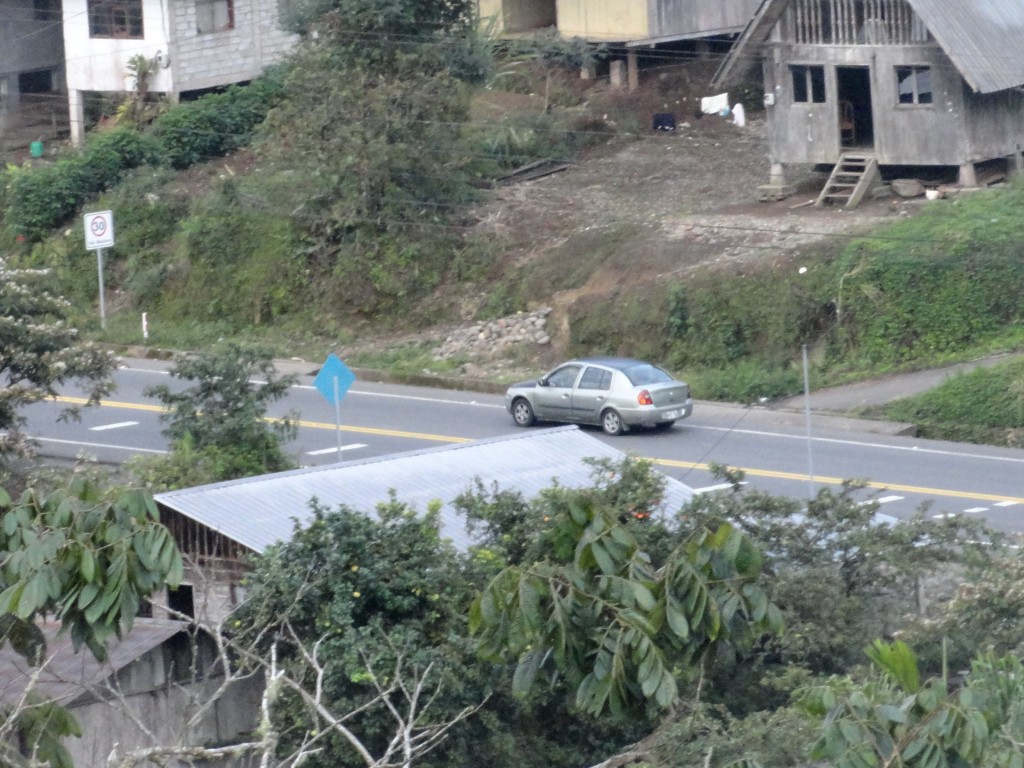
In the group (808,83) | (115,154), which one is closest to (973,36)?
(808,83)

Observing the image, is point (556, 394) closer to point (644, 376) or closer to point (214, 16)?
point (644, 376)

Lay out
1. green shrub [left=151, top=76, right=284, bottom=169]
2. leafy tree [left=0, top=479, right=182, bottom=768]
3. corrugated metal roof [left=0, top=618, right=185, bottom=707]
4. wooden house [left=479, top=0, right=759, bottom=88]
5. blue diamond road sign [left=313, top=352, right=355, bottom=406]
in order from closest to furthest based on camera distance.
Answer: leafy tree [left=0, top=479, right=182, bottom=768] < corrugated metal roof [left=0, top=618, right=185, bottom=707] < blue diamond road sign [left=313, top=352, right=355, bottom=406] < green shrub [left=151, top=76, right=284, bottom=169] < wooden house [left=479, top=0, right=759, bottom=88]

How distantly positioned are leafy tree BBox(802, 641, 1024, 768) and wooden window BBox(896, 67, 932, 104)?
91.3ft

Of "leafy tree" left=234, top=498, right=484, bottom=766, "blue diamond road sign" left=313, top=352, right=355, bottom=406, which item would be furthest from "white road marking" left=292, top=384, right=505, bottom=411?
"leafy tree" left=234, top=498, right=484, bottom=766

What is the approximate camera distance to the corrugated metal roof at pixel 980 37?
32188mm

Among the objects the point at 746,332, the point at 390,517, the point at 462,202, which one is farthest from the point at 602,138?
the point at 390,517

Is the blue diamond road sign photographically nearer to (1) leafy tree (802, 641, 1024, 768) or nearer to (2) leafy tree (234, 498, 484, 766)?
(2) leafy tree (234, 498, 484, 766)

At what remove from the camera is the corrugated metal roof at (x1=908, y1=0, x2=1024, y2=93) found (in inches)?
1267

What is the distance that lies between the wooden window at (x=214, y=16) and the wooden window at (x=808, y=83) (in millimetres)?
17328

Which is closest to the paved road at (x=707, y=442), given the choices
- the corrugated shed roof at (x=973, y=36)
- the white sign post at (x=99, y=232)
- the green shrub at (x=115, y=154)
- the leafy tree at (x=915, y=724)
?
the white sign post at (x=99, y=232)

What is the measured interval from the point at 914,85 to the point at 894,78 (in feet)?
1.60

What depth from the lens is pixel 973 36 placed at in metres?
33.2

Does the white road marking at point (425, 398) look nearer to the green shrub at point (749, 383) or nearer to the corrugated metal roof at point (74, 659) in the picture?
the green shrub at point (749, 383)

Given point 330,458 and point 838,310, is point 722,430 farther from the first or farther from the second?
point 330,458
